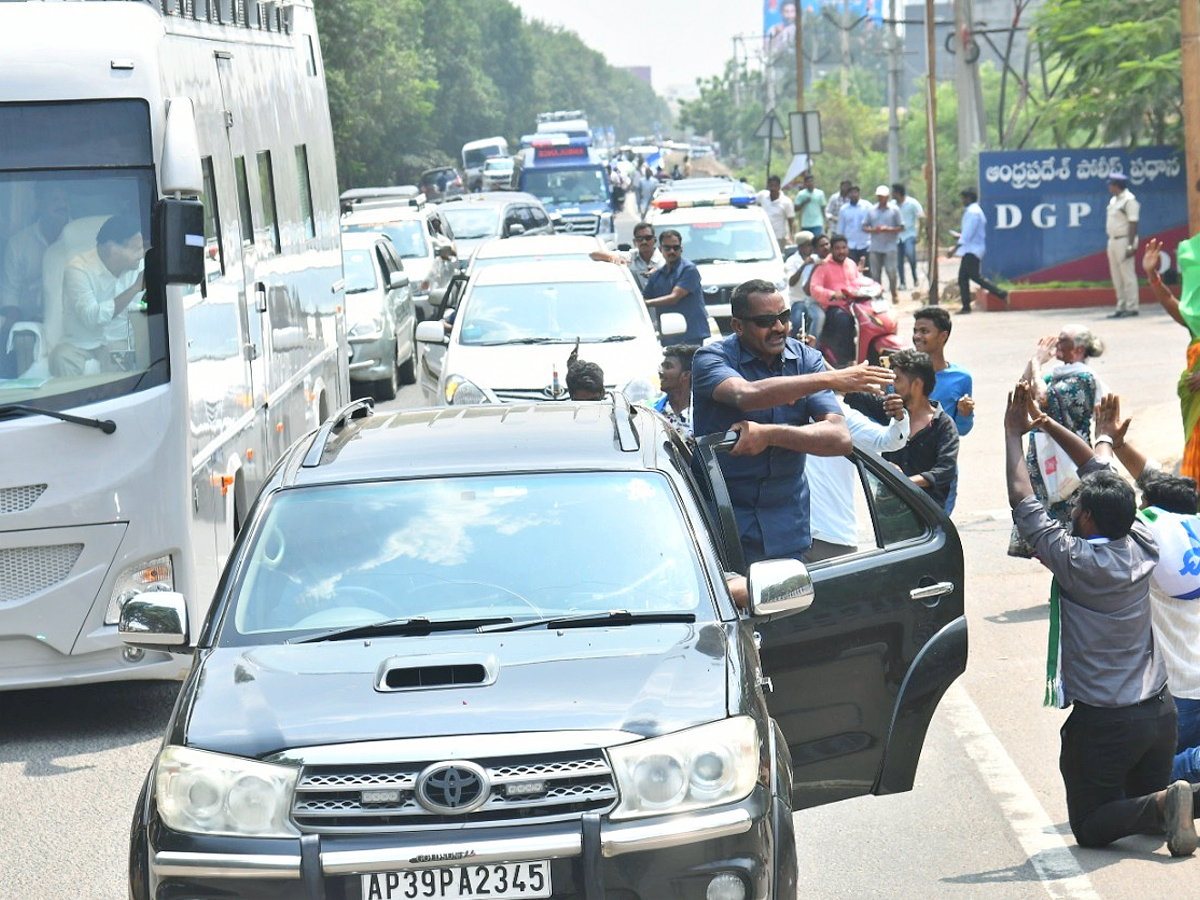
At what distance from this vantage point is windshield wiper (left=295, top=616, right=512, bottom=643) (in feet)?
17.4

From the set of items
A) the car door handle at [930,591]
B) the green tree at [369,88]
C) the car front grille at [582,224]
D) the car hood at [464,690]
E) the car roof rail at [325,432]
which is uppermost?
the green tree at [369,88]

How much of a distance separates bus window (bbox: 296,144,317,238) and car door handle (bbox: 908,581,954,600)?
760cm

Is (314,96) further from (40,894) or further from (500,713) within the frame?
(500,713)

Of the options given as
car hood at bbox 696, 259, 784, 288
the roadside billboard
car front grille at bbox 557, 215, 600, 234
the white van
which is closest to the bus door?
car hood at bbox 696, 259, 784, 288

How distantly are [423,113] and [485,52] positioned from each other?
58253mm

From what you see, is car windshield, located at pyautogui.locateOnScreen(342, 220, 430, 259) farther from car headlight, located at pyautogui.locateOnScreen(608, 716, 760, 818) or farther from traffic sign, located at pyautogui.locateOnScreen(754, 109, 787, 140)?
car headlight, located at pyautogui.locateOnScreen(608, 716, 760, 818)

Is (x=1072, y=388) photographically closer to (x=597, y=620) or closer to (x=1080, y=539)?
(x=1080, y=539)

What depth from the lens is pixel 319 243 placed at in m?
13.7

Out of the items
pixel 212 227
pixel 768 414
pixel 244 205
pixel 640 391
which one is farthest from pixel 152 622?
pixel 640 391

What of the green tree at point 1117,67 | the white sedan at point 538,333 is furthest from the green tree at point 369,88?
the white sedan at point 538,333

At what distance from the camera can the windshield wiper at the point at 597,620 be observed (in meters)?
5.29

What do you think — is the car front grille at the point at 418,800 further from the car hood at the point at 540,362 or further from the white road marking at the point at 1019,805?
the car hood at the point at 540,362

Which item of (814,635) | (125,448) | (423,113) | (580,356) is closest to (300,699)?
(814,635)

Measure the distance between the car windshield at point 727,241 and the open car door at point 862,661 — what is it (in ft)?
56.1
